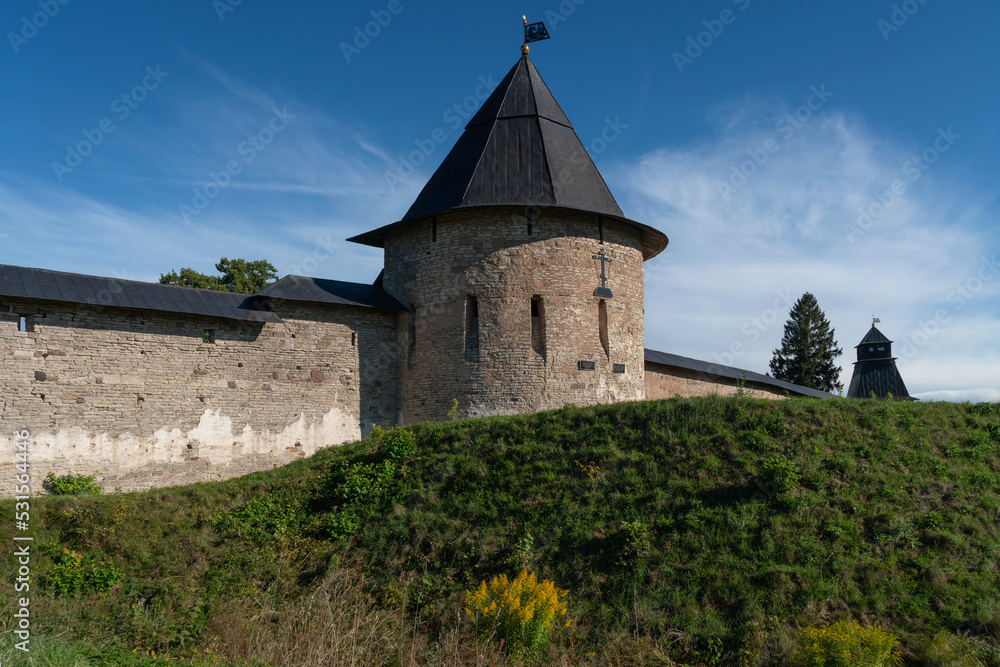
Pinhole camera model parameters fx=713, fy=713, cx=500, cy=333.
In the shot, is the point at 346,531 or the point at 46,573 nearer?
the point at 46,573

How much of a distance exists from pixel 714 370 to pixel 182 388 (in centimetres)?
1253

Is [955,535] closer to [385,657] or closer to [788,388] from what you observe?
[385,657]

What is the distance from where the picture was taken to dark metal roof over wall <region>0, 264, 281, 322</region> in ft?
36.2

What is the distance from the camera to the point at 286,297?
13375 mm

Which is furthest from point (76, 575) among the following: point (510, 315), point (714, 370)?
point (714, 370)

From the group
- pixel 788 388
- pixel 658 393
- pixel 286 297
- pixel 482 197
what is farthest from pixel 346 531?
pixel 788 388

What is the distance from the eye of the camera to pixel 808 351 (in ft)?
106

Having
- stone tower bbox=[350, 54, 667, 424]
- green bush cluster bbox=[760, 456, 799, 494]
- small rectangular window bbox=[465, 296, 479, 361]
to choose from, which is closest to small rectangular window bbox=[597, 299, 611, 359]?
stone tower bbox=[350, 54, 667, 424]

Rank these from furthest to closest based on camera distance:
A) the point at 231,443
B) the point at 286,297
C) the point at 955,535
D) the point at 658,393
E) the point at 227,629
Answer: the point at 658,393, the point at 286,297, the point at 231,443, the point at 955,535, the point at 227,629

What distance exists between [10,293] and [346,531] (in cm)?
632


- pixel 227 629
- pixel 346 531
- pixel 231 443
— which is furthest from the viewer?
pixel 231 443

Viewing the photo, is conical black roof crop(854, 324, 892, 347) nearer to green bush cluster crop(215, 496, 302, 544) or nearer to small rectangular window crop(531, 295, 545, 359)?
small rectangular window crop(531, 295, 545, 359)

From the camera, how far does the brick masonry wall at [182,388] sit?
10.9 meters

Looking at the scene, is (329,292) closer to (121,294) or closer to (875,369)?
(121,294)
